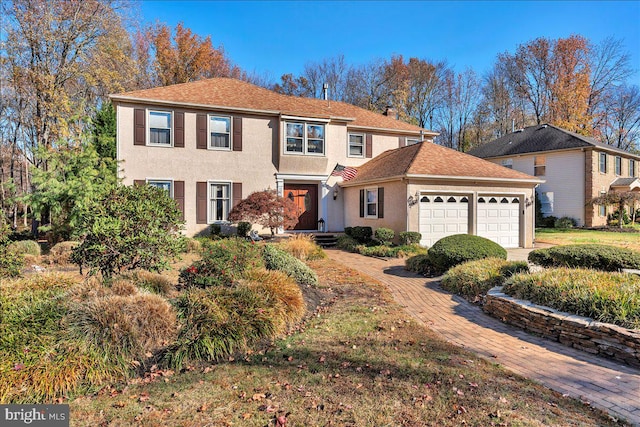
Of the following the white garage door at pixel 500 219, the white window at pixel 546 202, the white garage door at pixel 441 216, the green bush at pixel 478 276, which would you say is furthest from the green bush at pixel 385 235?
the white window at pixel 546 202

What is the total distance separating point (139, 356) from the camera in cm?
420

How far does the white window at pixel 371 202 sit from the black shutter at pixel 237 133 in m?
5.80

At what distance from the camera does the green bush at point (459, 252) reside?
8969 millimetres

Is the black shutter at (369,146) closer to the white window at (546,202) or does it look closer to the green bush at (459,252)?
the green bush at (459,252)

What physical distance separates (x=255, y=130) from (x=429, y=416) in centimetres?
1446

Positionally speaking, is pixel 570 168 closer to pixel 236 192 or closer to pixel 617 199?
pixel 617 199

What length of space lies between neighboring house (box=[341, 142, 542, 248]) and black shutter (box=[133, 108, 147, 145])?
8.90 m

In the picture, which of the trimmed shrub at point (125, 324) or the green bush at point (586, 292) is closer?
the trimmed shrub at point (125, 324)

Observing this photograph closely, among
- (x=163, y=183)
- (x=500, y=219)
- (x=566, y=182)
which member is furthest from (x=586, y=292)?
(x=566, y=182)

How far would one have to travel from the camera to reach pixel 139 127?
14.4 metres

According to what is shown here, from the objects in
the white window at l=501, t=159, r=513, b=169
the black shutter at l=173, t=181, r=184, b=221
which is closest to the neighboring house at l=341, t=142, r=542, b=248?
the black shutter at l=173, t=181, r=184, b=221

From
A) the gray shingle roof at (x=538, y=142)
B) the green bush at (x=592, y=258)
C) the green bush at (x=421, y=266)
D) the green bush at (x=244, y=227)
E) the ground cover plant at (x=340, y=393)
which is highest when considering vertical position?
the gray shingle roof at (x=538, y=142)

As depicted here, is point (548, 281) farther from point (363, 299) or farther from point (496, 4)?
point (496, 4)

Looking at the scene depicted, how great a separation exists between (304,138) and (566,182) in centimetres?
1850
